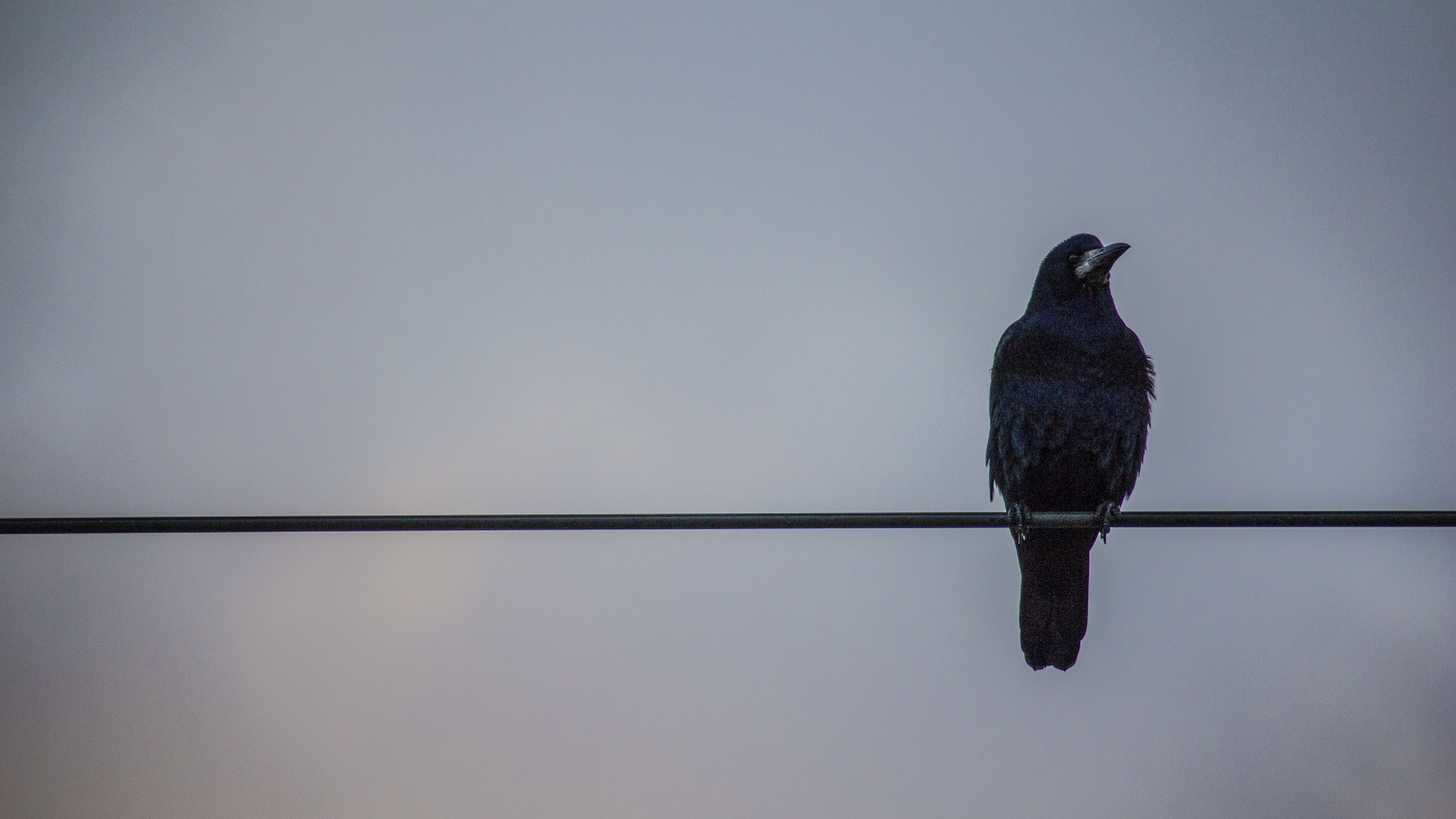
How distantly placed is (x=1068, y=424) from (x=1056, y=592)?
0.48 m

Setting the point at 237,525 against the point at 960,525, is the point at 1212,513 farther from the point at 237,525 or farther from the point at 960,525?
the point at 237,525

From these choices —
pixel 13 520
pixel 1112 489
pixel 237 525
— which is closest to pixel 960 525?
pixel 1112 489

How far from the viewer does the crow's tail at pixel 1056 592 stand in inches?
94.5

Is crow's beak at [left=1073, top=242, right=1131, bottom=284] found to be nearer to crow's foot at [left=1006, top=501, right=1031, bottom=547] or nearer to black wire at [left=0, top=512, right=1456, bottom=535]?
crow's foot at [left=1006, top=501, right=1031, bottom=547]

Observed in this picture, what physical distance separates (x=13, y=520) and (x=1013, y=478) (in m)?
2.29

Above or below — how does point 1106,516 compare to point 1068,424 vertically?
below

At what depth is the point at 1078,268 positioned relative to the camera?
Result: 241 cm

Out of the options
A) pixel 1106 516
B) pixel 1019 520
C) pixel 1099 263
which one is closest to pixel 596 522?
pixel 1019 520

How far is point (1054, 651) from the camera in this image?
242cm

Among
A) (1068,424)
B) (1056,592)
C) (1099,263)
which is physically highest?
(1099,263)

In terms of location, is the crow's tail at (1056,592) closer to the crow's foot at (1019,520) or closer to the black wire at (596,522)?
the crow's foot at (1019,520)

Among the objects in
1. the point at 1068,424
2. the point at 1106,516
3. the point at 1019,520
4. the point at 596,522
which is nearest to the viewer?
the point at 596,522

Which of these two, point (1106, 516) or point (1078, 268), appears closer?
point (1106, 516)

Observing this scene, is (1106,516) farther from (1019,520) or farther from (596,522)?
(596,522)
